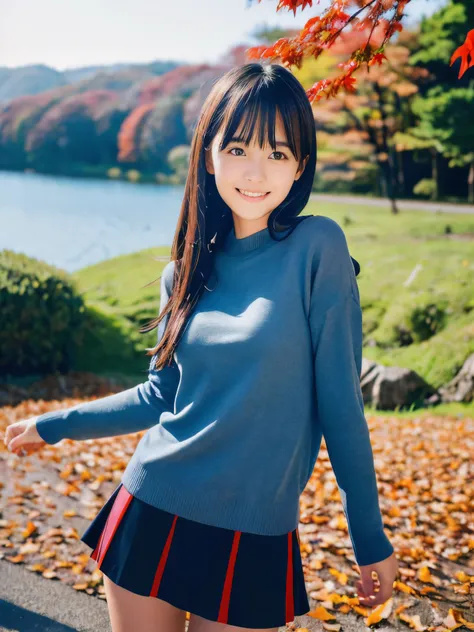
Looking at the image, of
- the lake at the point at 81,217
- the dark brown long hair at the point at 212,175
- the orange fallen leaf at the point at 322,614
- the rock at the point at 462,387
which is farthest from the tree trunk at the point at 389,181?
the dark brown long hair at the point at 212,175

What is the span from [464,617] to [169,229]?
11.4 m

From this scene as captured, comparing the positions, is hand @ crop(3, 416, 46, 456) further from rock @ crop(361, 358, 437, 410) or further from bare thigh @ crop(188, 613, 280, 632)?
rock @ crop(361, 358, 437, 410)

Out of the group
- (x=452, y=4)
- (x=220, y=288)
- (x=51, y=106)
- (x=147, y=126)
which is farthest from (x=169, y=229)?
(x=220, y=288)

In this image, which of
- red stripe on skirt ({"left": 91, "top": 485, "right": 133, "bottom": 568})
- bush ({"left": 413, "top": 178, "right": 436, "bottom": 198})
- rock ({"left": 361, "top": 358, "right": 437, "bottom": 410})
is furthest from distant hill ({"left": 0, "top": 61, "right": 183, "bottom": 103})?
red stripe on skirt ({"left": 91, "top": 485, "right": 133, "bottom": 568})

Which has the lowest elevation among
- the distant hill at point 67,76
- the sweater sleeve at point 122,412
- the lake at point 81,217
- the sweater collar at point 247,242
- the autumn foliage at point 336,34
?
the lake at point 81,217

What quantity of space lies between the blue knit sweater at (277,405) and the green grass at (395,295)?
5287 millimetres

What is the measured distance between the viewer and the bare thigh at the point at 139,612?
59.5 inches

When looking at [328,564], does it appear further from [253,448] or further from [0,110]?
[0,110]

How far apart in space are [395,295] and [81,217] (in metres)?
7.70

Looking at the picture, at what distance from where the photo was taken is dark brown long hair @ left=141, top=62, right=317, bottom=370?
152 cm

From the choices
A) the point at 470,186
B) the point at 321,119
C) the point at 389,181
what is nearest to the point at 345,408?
the point at 470,186

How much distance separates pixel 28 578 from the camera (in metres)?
3.29

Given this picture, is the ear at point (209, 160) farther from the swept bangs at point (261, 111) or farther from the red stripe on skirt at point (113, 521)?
the red stripe on skirt at point (113, 521)

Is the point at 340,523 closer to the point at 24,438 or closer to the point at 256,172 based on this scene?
the point at 24,438
